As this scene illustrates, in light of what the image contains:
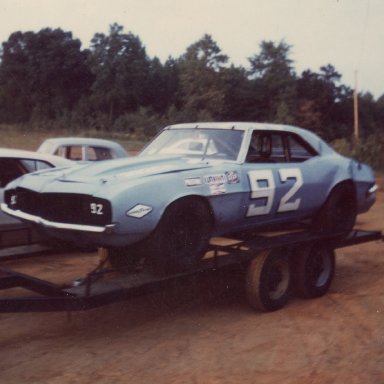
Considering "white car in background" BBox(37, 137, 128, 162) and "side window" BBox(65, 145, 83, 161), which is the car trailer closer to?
"white car in background" BBox(37, 137, 128, 162)

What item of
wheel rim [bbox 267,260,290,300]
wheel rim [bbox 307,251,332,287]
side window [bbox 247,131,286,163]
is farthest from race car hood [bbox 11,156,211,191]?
wheel rim [bbox 307,251,332,287]

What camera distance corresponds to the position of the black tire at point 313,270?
6.66 m

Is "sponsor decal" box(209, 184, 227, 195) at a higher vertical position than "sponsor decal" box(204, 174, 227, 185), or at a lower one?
lower

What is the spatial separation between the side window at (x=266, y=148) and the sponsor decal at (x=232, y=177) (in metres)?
0.43

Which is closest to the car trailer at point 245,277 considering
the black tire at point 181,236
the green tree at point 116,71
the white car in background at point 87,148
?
the black tire at point 181,236

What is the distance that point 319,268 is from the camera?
698 centimetres

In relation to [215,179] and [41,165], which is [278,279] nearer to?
[215,179]

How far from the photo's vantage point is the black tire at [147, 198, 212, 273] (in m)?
5.23

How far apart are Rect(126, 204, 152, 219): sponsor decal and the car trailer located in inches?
23.2

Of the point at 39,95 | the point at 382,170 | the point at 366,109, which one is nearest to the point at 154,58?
the point at 39,95

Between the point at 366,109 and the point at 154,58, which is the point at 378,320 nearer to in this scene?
the point at 154,58

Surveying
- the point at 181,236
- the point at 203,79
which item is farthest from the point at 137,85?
the point at 181,236

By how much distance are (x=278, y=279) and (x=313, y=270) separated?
60 cm

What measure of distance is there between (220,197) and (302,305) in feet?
5.63
